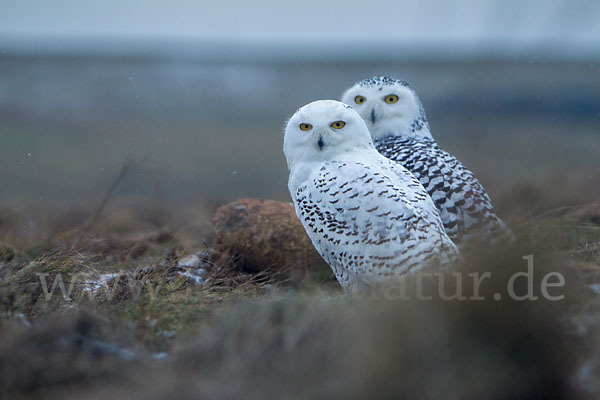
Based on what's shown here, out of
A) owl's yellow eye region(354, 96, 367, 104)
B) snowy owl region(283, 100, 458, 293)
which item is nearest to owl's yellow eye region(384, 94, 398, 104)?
owl's yellow eye region(354, 96, 367, 104)

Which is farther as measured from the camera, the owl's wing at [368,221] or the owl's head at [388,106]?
the owl's head at [388,106]

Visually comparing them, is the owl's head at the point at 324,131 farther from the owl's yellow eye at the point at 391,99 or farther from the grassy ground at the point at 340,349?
the grassy ground at the point at 340,349

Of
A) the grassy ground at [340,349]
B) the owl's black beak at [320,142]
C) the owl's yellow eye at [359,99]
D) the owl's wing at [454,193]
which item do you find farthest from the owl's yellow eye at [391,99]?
the grassy ground at [340,349]

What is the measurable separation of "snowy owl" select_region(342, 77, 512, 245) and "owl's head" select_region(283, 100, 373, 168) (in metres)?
0.69

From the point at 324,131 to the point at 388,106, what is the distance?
1.19m

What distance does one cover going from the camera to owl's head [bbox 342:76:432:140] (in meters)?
4.09

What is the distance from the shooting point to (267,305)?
1.89 m

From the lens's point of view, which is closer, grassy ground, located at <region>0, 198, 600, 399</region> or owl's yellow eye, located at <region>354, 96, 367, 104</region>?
grassy ground, located at <region>0, 198, 600, 399</region>

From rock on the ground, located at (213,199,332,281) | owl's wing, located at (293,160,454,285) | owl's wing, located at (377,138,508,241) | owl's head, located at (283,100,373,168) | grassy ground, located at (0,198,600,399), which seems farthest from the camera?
rock on the ground, located at (213,199,332,281)

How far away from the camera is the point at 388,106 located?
4.10m

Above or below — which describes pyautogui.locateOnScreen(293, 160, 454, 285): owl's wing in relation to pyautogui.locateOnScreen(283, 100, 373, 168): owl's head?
below

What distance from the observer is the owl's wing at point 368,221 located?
2732mm

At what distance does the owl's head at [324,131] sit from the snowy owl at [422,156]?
0.69 metres

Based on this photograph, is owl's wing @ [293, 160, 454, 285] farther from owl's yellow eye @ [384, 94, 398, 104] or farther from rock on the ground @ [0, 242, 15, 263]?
rock on the ground @ [0, 242, 15, 263]
